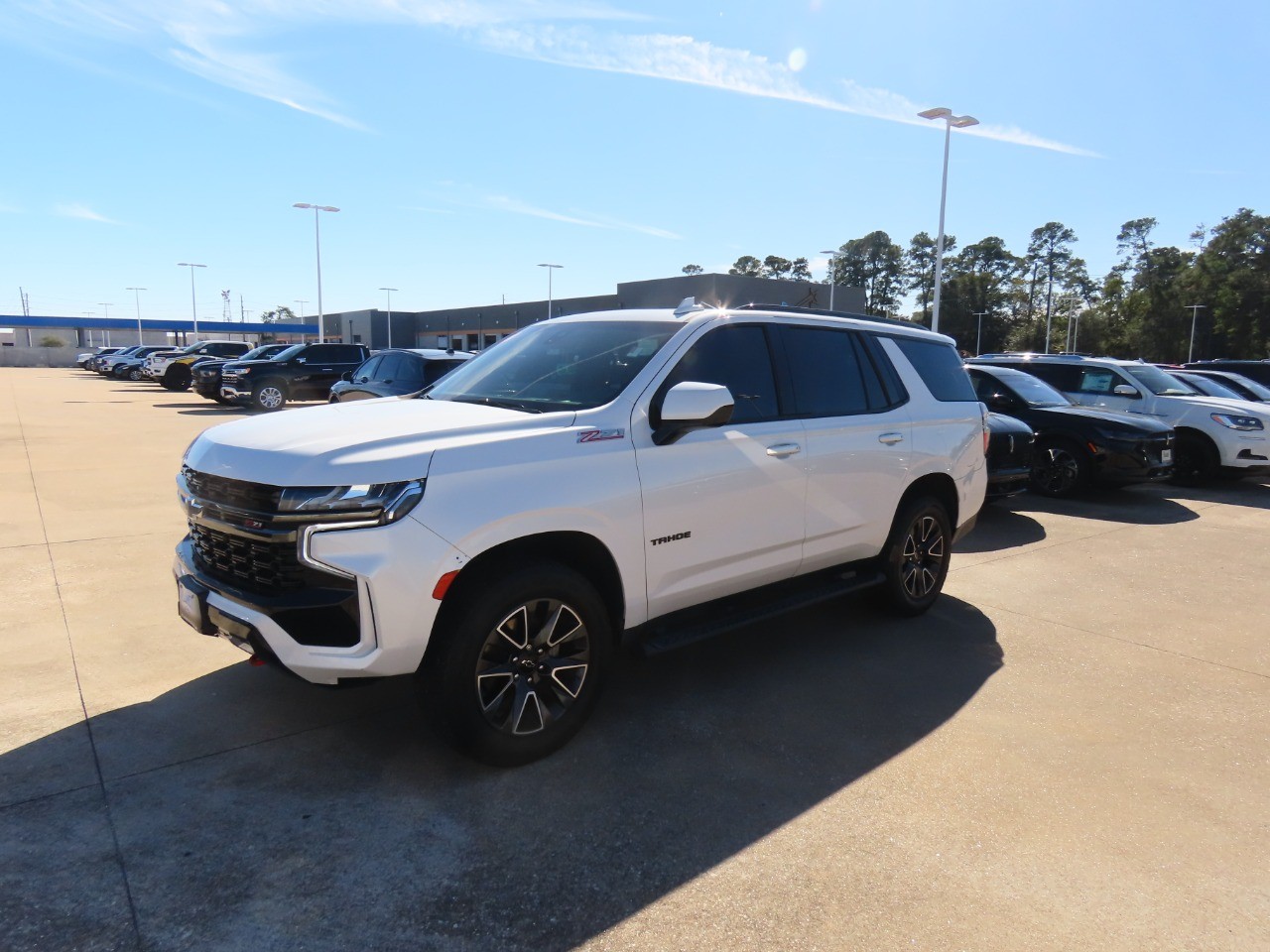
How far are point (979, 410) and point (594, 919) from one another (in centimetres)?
463

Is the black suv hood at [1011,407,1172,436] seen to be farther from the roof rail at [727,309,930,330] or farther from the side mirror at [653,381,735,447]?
the side mirror at [653,381,735,447]

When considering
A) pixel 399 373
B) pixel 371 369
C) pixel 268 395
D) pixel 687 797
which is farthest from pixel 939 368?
pixel 268 395

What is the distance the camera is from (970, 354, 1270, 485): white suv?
1150 centimetres

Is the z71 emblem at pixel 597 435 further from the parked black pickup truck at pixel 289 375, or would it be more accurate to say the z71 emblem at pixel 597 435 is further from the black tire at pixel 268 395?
the parked black pickup truck at pixel 289 375

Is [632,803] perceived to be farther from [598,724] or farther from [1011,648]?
[1011,648]

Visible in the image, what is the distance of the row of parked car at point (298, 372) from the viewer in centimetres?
1211

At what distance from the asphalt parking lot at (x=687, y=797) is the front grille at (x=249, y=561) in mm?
789

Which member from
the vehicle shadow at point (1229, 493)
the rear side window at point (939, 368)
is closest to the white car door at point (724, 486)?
the rear side window at point (939, 368)

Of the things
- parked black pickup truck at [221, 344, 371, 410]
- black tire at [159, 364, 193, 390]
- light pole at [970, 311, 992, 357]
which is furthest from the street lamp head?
light pole at [970, 311, 992, 357]

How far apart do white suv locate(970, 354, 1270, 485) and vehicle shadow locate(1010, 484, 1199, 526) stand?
89cm

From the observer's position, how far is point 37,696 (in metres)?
3.96

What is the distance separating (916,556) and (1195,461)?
913 cm

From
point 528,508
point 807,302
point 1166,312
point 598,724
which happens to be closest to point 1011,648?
point 598,724

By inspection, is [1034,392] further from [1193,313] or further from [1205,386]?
[1193,313]
